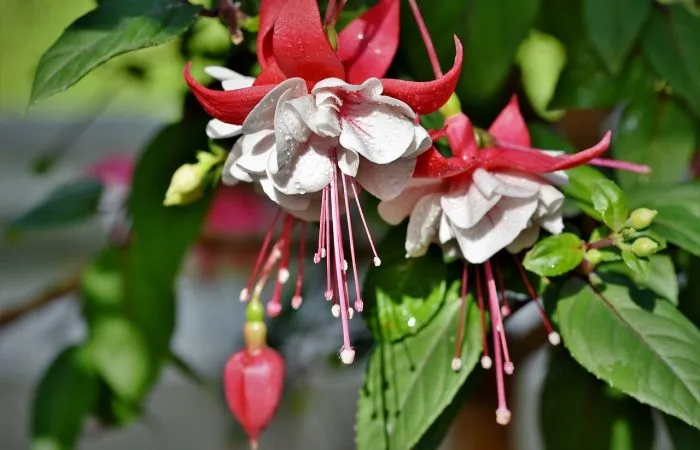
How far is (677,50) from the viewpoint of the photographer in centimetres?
74

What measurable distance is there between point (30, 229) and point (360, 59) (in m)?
0.60

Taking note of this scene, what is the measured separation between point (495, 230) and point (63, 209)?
0.62 m

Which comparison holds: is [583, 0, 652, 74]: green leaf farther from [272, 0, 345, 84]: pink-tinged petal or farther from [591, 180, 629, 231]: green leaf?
[272, 0, 345, 84]: pink-tinged petal

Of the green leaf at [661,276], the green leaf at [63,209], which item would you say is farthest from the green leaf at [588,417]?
the green leaf at [63,209]

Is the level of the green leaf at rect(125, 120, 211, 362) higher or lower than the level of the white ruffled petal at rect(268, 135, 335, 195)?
lower

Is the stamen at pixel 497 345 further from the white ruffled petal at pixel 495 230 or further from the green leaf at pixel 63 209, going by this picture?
the green leaf at pixel 63 209

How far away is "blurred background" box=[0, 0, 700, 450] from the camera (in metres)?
0.95

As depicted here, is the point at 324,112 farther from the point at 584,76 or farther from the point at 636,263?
the point at 584,76

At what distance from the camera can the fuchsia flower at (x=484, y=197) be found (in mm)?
505

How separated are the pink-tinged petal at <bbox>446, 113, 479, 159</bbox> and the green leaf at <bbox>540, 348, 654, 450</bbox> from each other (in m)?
0.37

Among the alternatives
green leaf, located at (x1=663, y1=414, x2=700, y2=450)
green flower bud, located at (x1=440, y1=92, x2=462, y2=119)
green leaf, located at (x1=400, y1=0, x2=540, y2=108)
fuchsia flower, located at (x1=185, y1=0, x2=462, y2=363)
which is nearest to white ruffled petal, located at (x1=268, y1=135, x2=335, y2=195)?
fuchsia flower, located at (x1=185, y1=0, x2=462, y2=363)

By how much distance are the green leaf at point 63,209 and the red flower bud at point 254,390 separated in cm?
46

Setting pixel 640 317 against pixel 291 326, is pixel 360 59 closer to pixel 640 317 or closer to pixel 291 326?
pixel 640 317

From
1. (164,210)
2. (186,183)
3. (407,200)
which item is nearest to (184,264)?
(164,210)
